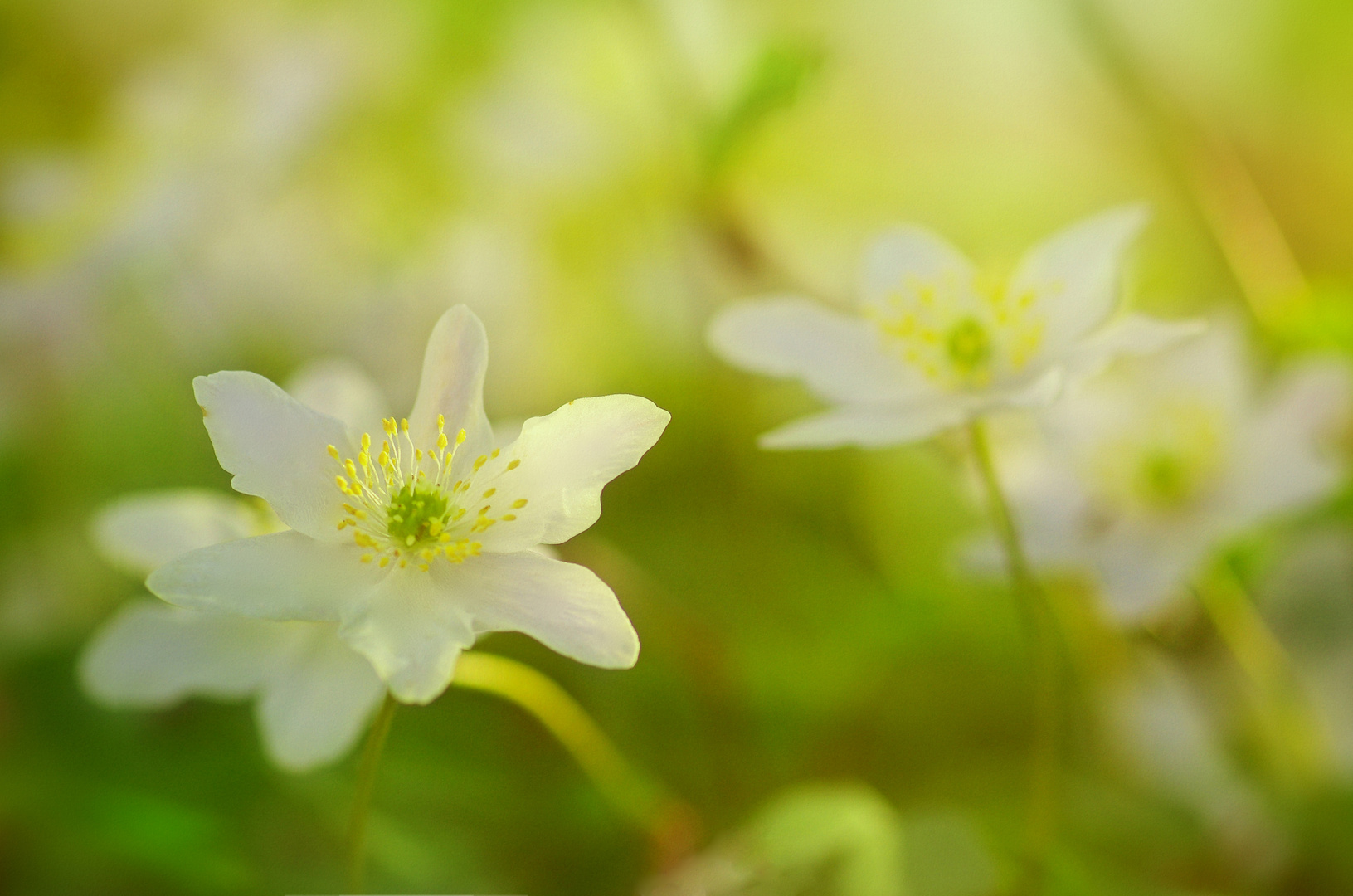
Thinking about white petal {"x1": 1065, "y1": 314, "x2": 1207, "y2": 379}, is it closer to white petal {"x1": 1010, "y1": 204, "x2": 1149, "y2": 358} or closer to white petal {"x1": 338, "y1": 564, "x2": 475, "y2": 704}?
white petal {"x1": 1010, "y1": 204, "x2": 1149, "y2": 358}

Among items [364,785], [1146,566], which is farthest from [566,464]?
[1146,566]

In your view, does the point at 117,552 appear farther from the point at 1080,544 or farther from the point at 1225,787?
the point at 1225,787

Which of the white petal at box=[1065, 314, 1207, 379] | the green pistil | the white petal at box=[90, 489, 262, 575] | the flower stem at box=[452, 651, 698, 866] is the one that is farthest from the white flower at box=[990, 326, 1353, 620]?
the white petal at box=[90, 489, 262, 575]

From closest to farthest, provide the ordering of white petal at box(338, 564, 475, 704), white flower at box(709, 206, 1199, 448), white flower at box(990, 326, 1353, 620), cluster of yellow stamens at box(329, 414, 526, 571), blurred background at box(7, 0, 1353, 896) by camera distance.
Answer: white petal at box(338, 564, 475, 704), cluster of yellow stamens at box(329, 414, 526, 571), white flower at box(709, 206, 1199, 448), white flower at box(990, 326, 1353, 620), blurred background at box(7, 0, 1353, 896)

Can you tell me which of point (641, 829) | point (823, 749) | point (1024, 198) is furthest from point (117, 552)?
point (1024, 198)

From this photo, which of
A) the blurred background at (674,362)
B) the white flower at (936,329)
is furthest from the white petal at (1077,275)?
the blurred background at (674,362)

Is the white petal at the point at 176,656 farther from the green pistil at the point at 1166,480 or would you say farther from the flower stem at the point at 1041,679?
the green pistil at the point at 1166,480

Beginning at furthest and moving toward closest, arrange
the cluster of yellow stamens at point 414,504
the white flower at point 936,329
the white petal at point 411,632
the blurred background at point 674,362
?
1. the blurred background at point 674,362
2. the white flower at point 936,329
3. the cluster of yellow stamens at point 414,504
4. the white petal at point 411,632
